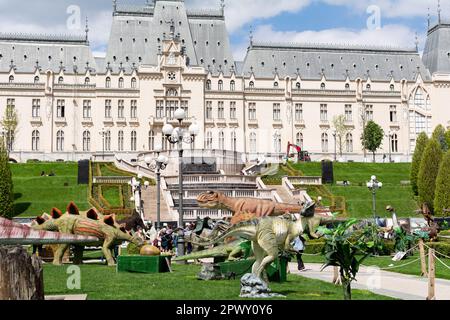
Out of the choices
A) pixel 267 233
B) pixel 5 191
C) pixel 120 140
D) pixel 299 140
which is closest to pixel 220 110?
pixel 299 140

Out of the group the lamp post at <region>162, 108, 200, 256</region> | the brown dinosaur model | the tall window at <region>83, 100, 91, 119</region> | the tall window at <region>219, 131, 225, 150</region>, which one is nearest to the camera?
the brown dinosaur model

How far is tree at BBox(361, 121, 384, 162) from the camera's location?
8531cm

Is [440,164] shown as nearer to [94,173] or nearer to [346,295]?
[94,173]

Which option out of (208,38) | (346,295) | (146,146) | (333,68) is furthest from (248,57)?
(346,295)

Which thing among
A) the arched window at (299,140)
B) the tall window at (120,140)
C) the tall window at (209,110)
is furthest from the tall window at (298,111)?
the tall window at (120,140)

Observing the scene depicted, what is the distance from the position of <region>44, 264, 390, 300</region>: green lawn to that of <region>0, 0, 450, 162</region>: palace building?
221 feet

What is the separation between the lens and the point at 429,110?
310 feet

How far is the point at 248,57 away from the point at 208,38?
687 centimetres

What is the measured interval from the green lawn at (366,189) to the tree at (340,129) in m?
20.7

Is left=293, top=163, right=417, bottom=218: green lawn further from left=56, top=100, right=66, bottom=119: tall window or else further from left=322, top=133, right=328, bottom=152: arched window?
left=56, top=100, right=66, bottom=119: tall window

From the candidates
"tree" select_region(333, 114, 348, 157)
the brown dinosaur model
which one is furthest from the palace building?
the brown dinosaur model
